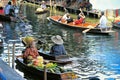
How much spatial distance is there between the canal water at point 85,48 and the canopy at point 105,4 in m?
8.87

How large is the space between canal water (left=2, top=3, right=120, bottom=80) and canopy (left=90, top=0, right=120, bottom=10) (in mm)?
8866

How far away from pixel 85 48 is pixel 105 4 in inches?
865

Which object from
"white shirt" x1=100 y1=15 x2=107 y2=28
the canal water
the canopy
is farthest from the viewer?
the canopy

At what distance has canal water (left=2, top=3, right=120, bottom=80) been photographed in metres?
17.6

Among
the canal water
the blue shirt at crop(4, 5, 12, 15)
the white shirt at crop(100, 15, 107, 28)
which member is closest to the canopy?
the canal water

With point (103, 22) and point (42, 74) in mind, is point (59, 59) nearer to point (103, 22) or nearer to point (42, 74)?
point (42, 74)

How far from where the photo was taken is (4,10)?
40.7m

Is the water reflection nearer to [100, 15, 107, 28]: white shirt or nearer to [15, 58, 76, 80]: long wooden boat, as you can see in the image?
[100, 15, 107, 28]: white shirt

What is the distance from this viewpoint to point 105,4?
150ft

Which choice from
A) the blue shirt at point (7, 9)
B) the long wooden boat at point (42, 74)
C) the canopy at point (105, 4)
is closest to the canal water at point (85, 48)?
the long wooden boat at point (42, 74)

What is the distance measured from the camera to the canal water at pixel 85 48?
17.6 meters

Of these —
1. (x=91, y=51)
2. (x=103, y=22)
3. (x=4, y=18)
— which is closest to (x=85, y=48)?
(x=91, y=51)

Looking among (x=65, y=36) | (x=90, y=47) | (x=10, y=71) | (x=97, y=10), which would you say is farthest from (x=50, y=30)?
(x=10, y=71)

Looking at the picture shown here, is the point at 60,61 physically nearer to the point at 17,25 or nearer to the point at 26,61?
the point at 26,61
